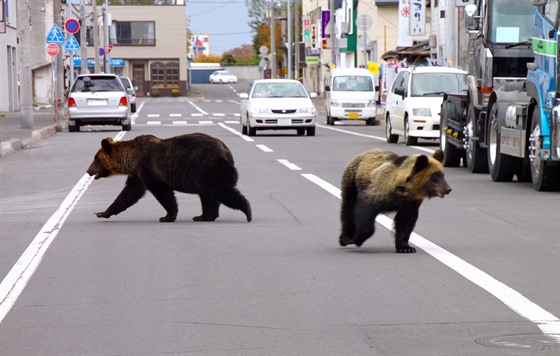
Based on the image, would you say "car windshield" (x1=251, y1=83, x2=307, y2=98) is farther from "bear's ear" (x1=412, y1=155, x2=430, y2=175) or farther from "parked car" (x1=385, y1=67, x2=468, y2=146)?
"bear's ear" (x1=412, y1=155, x2=430, y2=175)

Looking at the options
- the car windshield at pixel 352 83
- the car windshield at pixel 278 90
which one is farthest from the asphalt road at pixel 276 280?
the car windshield at pixel 352 83

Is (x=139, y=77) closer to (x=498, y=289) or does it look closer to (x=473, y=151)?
(x=473, y=151)

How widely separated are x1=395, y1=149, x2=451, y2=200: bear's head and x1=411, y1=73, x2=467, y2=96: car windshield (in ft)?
61.6

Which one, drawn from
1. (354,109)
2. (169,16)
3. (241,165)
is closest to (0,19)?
(241,165)

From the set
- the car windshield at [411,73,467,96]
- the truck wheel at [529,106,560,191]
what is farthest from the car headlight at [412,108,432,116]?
the truck wheel at [529,106,560,191]

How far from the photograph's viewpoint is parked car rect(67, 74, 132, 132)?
3634cm

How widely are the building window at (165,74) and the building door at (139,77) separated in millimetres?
1063

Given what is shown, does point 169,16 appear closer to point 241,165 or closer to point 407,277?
Answer: point 241,165

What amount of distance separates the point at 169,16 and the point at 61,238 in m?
106

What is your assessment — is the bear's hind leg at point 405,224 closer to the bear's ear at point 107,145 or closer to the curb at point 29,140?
the bear's ear at point 107,145

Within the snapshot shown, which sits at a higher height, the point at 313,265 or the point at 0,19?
the point at 0,19

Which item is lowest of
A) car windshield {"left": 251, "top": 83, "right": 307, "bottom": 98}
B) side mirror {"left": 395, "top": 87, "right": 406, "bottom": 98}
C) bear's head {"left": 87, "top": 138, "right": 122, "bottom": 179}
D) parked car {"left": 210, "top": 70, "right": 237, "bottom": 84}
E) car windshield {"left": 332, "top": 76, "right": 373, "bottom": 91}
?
parked car {"left": 210, "top": 70, "right": 237, "bottom": 84}

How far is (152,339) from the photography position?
6.94 m

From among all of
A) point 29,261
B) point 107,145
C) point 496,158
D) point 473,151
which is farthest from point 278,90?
point 29,261
